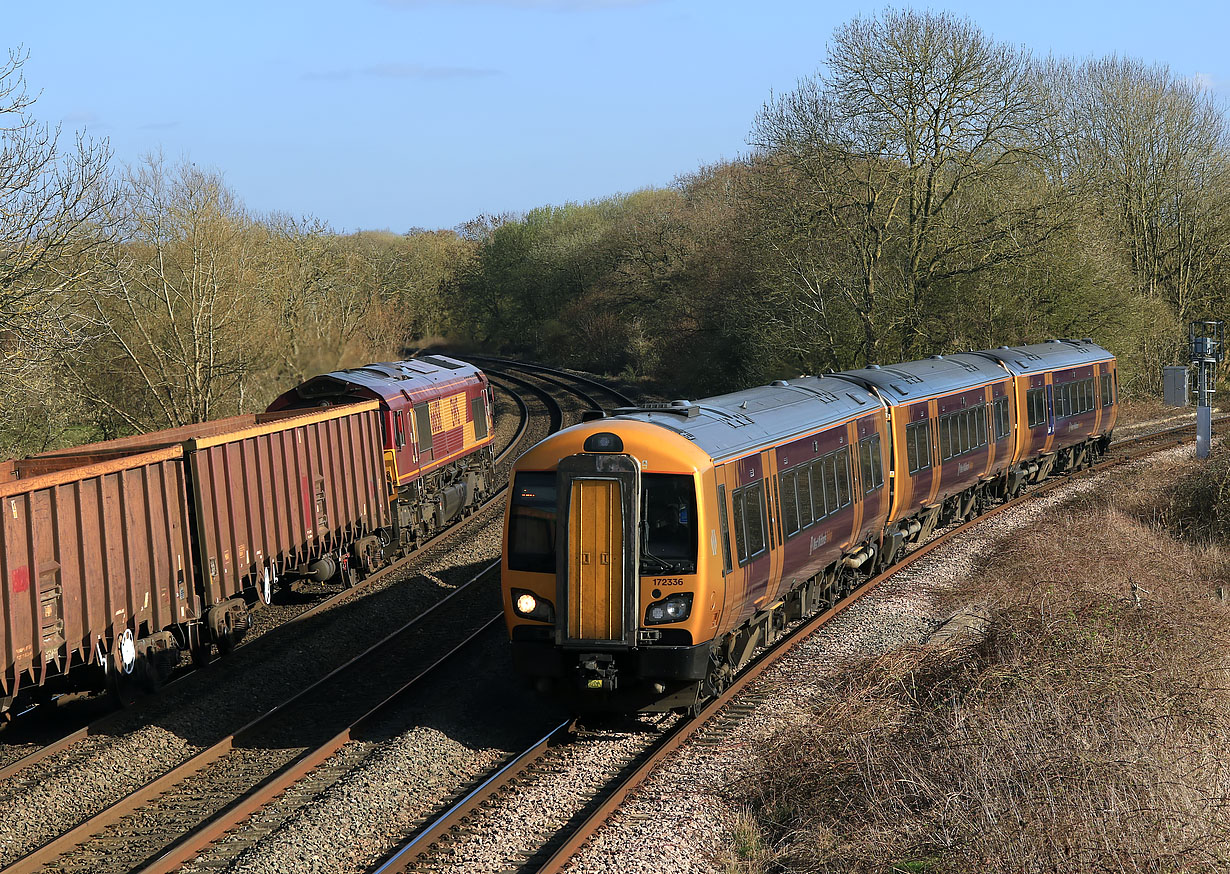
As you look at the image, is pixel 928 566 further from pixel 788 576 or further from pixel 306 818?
pixel 306 818

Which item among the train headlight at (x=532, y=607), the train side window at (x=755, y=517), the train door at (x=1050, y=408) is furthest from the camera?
the train door at (x=1050, y=408)

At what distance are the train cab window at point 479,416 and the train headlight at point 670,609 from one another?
15.7 m

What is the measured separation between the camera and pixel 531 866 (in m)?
7.57

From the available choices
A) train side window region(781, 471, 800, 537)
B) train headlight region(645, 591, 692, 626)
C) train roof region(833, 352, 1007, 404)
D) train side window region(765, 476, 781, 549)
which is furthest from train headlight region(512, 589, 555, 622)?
train roof region(833, 352, 1007, 404)

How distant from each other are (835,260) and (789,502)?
21.7 m

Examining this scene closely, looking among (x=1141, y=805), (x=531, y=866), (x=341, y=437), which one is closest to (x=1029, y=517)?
(x=341, y=437)

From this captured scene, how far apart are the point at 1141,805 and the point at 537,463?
18.0 ft

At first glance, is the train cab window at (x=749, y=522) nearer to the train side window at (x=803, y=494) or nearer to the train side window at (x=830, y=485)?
the train side window at (x=803, y=494)

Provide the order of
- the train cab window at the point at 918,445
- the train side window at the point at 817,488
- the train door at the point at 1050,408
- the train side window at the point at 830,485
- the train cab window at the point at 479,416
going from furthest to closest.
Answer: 1. the train cab window at the point at 479,416
2. the train door at the point at 1050,408
3. the train cab window at the point at 918,445
4. the train side window at the point at 830,485
5. the train side window at the point at 817,488

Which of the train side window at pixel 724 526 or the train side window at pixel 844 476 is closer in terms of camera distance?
the train side window at pixel 724 526

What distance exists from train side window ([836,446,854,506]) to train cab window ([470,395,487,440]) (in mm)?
12473

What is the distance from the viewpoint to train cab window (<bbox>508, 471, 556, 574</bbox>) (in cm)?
998

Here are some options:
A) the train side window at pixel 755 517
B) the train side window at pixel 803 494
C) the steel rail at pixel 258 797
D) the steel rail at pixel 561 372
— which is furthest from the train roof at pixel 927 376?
the steel rail at pixel 561 372

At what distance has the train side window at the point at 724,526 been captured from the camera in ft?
32.9
